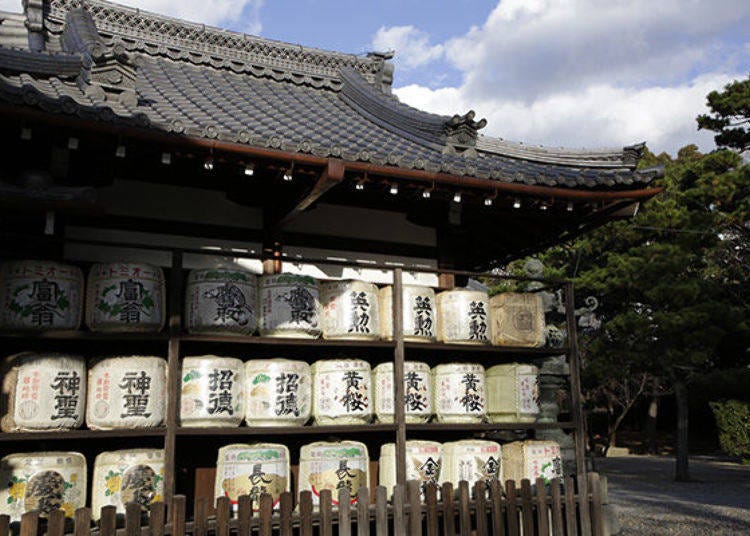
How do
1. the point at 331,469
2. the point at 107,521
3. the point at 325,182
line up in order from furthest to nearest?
the point at 331,469 → the point at 325,182 → the point at 107,521

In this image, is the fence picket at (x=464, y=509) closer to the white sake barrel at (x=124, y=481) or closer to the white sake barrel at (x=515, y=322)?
the white sake barrel at (x=515, y=322)

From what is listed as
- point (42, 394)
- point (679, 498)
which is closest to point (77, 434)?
point (42, 394)

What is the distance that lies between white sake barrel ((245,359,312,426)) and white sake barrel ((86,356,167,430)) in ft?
2.65

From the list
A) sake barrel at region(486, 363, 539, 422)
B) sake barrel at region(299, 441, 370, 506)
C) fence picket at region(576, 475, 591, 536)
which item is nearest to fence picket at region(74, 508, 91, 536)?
sake barrel at region(299, 441, 370, 506)

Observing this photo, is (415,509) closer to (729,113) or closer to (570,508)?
(570,508)

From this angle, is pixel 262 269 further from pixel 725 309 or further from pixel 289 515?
pixel 725 309

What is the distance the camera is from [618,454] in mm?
31500

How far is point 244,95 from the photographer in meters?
9.62

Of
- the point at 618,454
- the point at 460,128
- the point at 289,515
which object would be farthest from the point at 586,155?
the point at 618,454

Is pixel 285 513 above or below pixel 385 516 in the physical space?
above

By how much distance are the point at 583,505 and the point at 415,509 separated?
6.67 feet

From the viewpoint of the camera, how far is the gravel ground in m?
12.4

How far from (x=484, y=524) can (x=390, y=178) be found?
11.2 feet

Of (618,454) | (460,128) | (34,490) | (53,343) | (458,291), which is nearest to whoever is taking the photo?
(34,490)
